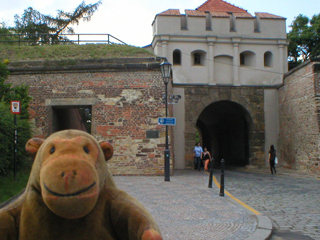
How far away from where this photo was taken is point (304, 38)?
3039cm

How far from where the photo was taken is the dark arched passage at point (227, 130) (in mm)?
23913

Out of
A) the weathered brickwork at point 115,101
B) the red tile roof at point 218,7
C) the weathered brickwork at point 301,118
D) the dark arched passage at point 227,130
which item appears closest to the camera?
the weathered brickwork at point 115,101

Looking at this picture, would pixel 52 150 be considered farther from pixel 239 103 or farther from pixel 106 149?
pixel 239 103

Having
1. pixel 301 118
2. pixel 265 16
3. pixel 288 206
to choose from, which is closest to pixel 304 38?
pixel 265 16

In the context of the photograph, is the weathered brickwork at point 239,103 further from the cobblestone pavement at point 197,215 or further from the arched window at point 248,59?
the cobblestone pavement at point 197,215

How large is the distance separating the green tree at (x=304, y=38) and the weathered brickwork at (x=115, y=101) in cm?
2019

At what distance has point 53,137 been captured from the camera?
2.41 metres

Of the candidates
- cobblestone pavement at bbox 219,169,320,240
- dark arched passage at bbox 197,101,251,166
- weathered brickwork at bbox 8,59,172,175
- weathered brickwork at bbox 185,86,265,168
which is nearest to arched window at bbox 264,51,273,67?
weathered brickwork at bbox 185,86,265,168

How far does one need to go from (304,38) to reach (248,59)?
10.5 metres

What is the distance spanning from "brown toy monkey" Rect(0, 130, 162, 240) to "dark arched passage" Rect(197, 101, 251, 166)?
67.7 ft

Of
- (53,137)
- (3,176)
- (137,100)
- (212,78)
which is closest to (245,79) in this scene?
(212,78)

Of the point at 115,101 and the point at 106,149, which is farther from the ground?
the point at 115,101

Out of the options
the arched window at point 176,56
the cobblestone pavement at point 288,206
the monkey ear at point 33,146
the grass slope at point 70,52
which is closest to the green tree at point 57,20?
the arched window at point 176,56

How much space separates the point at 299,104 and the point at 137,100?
9492mm
